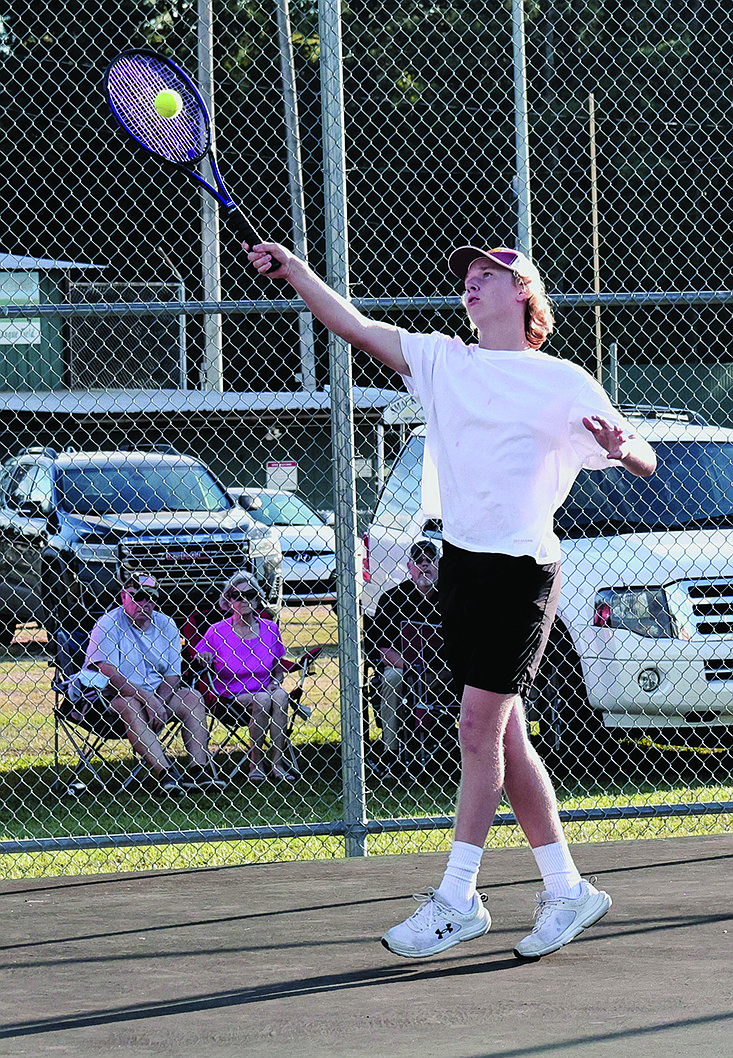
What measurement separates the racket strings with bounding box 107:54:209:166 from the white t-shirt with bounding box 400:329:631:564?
118cm

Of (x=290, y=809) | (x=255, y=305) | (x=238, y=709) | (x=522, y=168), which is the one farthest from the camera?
(x=238, y=709)

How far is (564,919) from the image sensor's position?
3.60 metres

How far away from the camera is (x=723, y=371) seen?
2144cm

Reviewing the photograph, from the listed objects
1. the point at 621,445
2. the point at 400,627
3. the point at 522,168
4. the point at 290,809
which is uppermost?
the point at 522,168

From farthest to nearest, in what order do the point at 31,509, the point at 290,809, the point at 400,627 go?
the point at 31,509
the point at 400,627
the point at 290,809

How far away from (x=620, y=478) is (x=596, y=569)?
84 cm

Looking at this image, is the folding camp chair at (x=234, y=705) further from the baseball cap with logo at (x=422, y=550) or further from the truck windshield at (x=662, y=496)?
the truck windshield at (x=662, y=496)

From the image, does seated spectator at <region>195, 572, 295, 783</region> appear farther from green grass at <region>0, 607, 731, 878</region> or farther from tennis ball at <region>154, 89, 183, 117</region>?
tennis ball at <region>154, 89, 183, 117</region>

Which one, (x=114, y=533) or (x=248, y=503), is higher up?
(x=114, y=533)

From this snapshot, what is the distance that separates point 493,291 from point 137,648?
14.3 feet

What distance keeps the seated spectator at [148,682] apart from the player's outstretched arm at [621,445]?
392 cm

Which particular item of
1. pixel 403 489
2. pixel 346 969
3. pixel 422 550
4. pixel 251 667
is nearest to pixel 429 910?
pixel 346 969

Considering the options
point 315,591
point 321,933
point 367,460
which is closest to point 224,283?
point 367,460

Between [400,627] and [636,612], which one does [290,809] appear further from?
[636,612]
